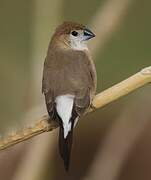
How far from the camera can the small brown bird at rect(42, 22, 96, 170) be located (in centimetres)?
187

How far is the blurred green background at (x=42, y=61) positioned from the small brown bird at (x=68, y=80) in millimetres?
231

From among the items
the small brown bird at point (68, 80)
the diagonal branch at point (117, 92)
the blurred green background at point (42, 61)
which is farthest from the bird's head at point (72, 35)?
the diagonal branch at point (117, 92)

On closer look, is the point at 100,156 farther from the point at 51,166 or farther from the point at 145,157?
the point at 145,157

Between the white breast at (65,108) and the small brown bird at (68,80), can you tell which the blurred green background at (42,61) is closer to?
the small brown bird at (68,80)

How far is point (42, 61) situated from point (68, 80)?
51cm

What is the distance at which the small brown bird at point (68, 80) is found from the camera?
6.13 ft

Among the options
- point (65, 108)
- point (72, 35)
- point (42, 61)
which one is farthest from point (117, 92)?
point (42, 61)

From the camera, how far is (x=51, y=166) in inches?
99.9

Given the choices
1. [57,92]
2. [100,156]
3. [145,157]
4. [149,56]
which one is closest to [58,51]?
[57,92]

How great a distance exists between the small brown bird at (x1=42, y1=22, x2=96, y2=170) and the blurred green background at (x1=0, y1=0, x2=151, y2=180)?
0.23 m

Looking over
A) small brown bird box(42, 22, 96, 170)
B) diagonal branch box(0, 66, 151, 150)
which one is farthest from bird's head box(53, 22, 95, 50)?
diagonal branch box(0, 66, 151, 150)

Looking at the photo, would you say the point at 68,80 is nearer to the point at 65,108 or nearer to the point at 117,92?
the point at 65,108

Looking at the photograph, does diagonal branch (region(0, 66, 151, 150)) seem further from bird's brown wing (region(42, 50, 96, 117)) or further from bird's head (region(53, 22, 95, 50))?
bird's head (region(53, 22, 95, 50))

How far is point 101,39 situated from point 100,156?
0.34m
